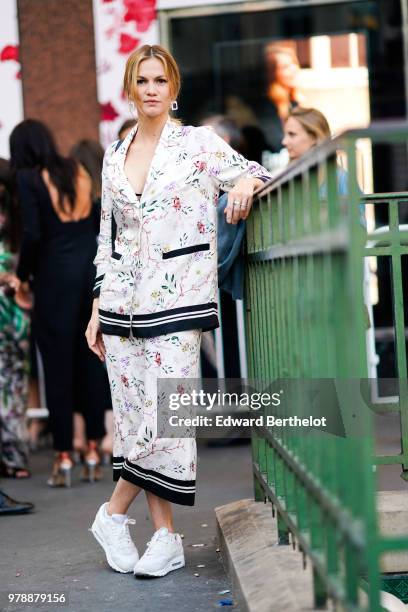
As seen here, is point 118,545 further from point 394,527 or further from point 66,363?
point 66,363

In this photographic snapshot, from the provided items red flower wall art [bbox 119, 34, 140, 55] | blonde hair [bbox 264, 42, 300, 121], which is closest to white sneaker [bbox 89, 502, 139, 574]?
red flower wall art [bbox 119, 34, 140, 55]

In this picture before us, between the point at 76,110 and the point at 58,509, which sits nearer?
the point at 58,509

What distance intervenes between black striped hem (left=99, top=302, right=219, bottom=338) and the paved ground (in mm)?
898

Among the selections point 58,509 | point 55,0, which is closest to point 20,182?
point 58,509

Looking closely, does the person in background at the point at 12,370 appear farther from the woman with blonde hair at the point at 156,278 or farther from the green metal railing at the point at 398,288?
the green metal railing at the point at 398,288

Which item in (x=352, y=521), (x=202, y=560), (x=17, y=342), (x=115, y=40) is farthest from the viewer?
(x=115, y=40)

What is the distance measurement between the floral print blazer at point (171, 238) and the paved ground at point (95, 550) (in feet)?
2.95

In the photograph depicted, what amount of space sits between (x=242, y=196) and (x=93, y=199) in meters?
2.64

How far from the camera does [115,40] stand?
829 centimetres

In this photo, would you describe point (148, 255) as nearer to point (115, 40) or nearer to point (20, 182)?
point (20, 182)

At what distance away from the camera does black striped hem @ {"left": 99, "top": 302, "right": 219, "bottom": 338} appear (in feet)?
13.9

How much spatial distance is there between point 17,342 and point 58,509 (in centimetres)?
135

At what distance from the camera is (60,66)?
8328 mm

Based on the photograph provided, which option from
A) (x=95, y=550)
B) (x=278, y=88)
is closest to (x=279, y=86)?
(x=278, y=88)
